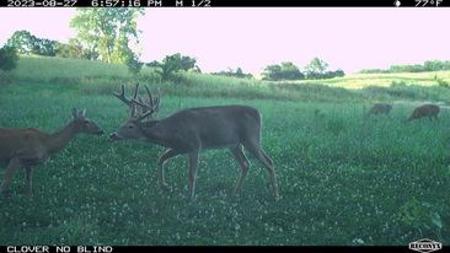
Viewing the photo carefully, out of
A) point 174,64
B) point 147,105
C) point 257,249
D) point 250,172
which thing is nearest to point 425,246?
point 257,249

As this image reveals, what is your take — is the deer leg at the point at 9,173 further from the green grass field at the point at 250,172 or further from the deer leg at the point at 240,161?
the deer leg at the point at 240,161

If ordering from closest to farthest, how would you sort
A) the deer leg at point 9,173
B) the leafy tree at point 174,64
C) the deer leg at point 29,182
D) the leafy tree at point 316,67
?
1. the deer leg at point 9,173
2. the deer leg at point 29,182
3. the leafy tree at point 174,64
4. the leafy tree at point 316,67

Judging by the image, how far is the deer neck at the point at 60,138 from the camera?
33.7 ft

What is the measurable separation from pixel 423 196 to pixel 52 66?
7.56 m

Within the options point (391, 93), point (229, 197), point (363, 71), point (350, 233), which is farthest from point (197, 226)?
point (391, 93)

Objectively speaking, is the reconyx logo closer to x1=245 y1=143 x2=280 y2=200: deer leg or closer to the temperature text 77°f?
x1=245 y1=143 x2=280 y2=200: deer leg

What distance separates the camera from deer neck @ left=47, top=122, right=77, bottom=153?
1028 centimetres

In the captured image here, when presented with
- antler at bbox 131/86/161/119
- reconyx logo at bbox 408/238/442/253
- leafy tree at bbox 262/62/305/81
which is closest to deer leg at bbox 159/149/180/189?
antler at bbox 131/86/161/119

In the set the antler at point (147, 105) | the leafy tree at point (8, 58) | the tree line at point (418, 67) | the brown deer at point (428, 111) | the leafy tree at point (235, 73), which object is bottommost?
the brown deer at point (428, 111)

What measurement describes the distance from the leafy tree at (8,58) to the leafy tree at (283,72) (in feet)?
15.8

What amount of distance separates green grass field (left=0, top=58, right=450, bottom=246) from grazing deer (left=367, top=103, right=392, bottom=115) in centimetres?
15

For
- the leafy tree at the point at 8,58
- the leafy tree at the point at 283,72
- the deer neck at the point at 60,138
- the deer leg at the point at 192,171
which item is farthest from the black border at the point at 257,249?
the leafy tree at the point at 8,58

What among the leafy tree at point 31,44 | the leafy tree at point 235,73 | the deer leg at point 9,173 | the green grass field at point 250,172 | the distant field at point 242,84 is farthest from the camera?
the leafy tree at point 235,73

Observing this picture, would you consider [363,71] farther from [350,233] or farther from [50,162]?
[50,162]
